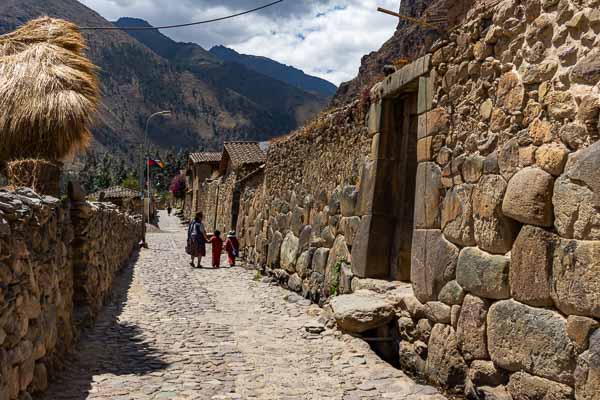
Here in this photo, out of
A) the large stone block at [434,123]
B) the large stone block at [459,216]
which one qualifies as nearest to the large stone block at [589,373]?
the large stone block at [459,216]

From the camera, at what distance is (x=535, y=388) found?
12.0 ft

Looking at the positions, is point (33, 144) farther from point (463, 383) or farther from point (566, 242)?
point (566, 242)

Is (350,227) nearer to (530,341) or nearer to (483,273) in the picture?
(483,273)

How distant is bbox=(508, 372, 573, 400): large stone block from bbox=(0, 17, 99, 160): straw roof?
16.4 ft

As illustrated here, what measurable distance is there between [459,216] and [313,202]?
5049 millimetres

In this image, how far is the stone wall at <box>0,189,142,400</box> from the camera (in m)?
3.56

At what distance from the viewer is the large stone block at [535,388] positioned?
11.2 ft

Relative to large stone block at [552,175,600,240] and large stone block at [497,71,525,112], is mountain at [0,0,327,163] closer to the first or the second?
large stone block at [497,71,525,112]

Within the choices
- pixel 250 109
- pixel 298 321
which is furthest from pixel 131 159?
pixel 298 321

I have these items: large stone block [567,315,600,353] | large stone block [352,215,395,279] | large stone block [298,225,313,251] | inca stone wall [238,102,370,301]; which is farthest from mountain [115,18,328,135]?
large stone block [567,315,600,353]

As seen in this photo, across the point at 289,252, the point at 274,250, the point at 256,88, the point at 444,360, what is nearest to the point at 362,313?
the point at 444,360

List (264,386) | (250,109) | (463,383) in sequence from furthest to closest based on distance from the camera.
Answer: (250,109) → (264,386) → (463,383)

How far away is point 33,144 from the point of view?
637 cm

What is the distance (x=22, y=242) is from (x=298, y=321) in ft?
14.7
